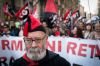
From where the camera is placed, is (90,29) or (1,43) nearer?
(90,29)

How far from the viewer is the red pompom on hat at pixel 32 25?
6.56m

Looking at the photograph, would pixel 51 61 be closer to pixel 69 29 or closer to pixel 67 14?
pixel 69 29

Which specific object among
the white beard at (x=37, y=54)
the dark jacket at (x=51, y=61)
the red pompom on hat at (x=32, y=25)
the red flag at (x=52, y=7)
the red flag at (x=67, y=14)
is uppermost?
the red flag at (x=52, y=7)

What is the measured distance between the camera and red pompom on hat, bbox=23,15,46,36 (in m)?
6.56

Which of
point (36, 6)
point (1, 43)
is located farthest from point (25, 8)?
point (1, 43)

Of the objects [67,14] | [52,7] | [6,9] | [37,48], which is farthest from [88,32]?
[6,9]

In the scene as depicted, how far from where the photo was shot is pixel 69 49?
21.3ft

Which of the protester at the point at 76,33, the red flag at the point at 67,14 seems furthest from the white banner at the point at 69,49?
the red flag at the point at 67,14

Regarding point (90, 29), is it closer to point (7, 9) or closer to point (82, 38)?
point (82, 38)

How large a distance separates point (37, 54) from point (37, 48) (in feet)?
0.30

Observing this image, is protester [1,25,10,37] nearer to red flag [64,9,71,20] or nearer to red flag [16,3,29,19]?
red flag [16,3,29,19]

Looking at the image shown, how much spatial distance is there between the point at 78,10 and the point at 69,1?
182 millimetres

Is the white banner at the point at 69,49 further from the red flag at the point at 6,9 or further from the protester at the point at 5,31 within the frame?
the red flag at the point at 6,9

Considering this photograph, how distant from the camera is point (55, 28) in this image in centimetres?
660
